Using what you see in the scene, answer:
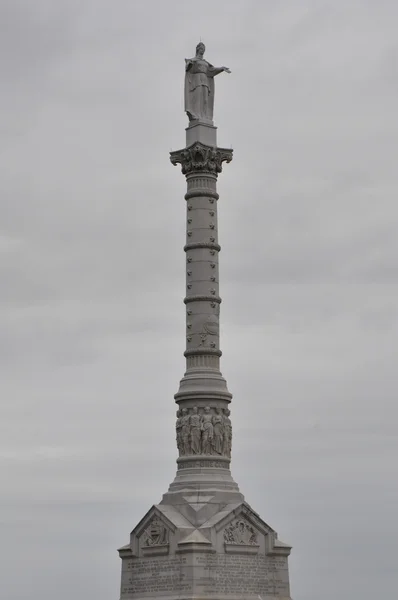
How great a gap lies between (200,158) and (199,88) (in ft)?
9.13

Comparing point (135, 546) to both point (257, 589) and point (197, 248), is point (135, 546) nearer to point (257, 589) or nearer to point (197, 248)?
point (257, 589)

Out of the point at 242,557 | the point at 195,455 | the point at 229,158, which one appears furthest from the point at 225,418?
the point at 229,158

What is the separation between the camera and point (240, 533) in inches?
1751

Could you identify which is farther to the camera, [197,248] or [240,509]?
[197,248]

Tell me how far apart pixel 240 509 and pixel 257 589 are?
2612mm

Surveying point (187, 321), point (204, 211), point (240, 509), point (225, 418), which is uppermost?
point (204, 211)

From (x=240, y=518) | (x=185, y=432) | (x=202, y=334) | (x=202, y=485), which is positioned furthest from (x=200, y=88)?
(x=240, y=518)

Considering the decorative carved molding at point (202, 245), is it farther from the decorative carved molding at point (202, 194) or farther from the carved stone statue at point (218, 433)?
the carved stone statue at point (218, 433)

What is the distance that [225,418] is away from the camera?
46.1 metres

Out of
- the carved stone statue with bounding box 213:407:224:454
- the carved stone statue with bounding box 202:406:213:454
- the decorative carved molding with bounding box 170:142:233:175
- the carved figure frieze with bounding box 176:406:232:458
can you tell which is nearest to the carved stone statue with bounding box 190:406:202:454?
the carved figure frieze with bounding box 176:406:232:458

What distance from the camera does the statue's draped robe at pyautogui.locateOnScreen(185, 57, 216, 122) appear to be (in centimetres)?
4872

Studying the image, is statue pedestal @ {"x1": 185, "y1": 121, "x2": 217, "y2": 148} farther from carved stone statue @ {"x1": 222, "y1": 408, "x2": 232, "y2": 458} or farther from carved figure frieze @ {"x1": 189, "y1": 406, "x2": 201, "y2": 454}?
carved figure frieze @ {"x1": 189, "y1": 406, "x2": 201, "y2": 454}

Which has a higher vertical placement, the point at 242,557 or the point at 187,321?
the point at 187,321

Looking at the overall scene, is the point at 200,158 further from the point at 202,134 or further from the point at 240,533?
the point at 240,533
